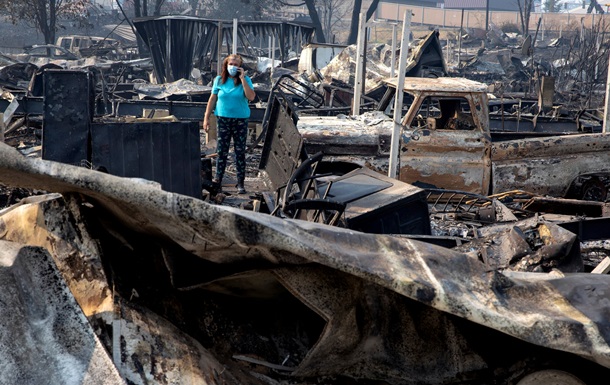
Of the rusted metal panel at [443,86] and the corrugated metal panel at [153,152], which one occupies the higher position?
the rusted metal panel at [443,86]

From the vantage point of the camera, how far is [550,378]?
2.71 meters

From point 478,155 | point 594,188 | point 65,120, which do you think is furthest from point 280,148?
point 594,188

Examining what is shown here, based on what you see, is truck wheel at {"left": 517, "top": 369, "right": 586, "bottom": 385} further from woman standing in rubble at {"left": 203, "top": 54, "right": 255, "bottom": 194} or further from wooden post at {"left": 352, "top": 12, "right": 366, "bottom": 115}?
wooden post at {"left": 352, "top": 12, "right": 366, "bottom": 115}

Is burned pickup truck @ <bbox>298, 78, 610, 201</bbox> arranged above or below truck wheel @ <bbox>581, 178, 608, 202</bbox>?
above

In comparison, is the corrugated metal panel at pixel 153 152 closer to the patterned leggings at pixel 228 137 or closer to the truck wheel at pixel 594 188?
the patterned leggings at pixel 228 137

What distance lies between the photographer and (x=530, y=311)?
8.04ft

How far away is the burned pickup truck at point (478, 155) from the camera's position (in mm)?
8039

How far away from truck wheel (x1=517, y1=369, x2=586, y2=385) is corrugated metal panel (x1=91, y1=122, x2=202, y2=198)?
4.81 metres

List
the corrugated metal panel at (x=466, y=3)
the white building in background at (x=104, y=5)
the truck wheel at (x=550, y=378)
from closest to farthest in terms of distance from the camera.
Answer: the truck wheel at (x=550, y=378)
the white building in background at (x=104, y=5)
the corrugated metal panel at (x=466, y=3)

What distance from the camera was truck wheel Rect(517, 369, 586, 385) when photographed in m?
2.69

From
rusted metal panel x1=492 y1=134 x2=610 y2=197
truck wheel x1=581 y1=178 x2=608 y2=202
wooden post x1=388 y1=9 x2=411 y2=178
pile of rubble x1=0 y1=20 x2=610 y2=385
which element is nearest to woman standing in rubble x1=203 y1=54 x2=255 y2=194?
wooden post x1=388 y1=9 x2=411 y2=178

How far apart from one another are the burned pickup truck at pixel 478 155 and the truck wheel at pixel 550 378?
5.35 metres

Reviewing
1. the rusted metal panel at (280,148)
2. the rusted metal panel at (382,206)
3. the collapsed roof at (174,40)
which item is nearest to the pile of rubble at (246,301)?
the rusted metal panel at (382,206)

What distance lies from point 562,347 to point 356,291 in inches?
28.4
